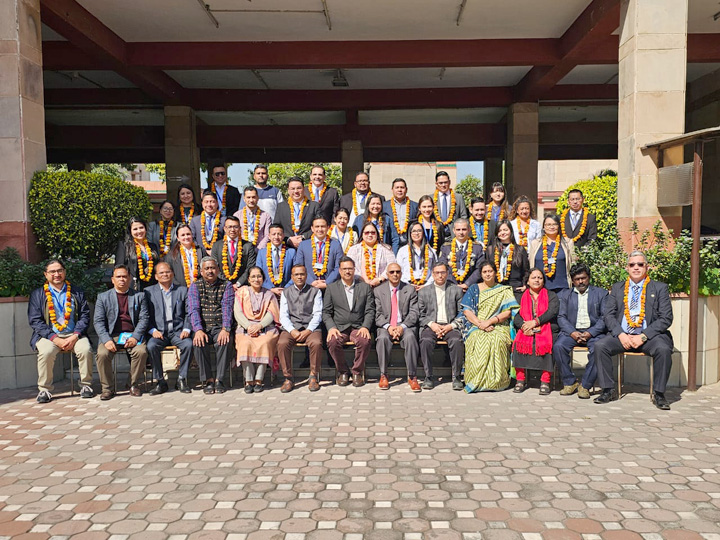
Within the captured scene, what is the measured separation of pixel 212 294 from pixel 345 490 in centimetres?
345

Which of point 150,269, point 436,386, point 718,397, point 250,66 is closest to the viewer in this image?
point 718,397

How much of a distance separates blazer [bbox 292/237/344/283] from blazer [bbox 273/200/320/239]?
2.03 ft

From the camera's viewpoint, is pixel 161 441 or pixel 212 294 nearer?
pixel 161 441

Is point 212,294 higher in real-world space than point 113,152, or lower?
lower

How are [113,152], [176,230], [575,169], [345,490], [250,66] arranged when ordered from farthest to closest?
[575,169]
[113,152]
[250,66]
[176,230]
[345,490]

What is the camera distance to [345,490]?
12.1 feet

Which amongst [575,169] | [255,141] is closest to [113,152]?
[255,141]

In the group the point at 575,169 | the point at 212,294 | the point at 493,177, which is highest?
the point at 575,169

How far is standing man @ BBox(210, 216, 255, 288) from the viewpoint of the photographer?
280 inches

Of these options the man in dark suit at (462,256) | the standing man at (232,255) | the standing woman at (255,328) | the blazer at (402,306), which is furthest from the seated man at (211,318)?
the man in dark suit at (462,256)

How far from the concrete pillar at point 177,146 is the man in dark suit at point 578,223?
26.4 feet

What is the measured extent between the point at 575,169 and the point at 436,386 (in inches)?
1739

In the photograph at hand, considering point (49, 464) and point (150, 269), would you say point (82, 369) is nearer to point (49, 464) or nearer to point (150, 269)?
point (150, 269)

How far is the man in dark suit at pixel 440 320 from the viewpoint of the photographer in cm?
638
